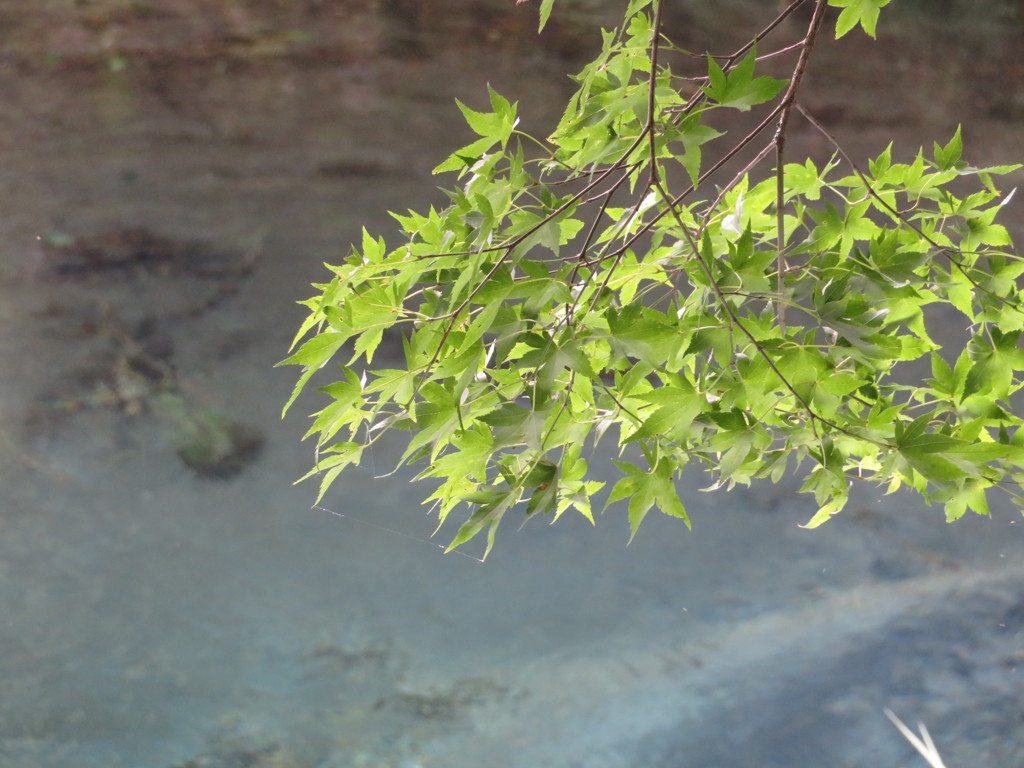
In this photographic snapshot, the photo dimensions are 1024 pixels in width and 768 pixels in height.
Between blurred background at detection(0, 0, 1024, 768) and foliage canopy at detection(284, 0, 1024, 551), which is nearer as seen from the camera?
foliage canopy at detection(284, 0, 1024, 551)

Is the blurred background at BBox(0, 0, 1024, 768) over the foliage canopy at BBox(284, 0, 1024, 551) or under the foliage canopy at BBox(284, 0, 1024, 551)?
under

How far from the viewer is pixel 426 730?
1.72 metres

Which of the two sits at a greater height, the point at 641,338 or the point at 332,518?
the point at 641,338

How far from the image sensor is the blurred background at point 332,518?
1.57 meters

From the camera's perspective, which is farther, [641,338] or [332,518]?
[332,518]

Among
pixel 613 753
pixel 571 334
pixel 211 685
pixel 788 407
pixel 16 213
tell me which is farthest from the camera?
pixel 613 753

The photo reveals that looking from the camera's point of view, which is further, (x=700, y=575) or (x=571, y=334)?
(x=700, y=575)

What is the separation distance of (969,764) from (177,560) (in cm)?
162

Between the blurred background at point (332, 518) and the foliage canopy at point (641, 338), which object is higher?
the foliage canopy at point (641, 338)

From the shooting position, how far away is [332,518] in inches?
66.4

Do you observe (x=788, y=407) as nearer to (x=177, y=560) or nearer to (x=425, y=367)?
(x=425, y=367)

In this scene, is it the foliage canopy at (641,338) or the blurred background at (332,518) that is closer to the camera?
the foliage canopy at (641,338)

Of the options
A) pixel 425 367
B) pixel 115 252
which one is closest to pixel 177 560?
pixel 115 252

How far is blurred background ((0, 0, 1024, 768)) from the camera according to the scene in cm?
157
